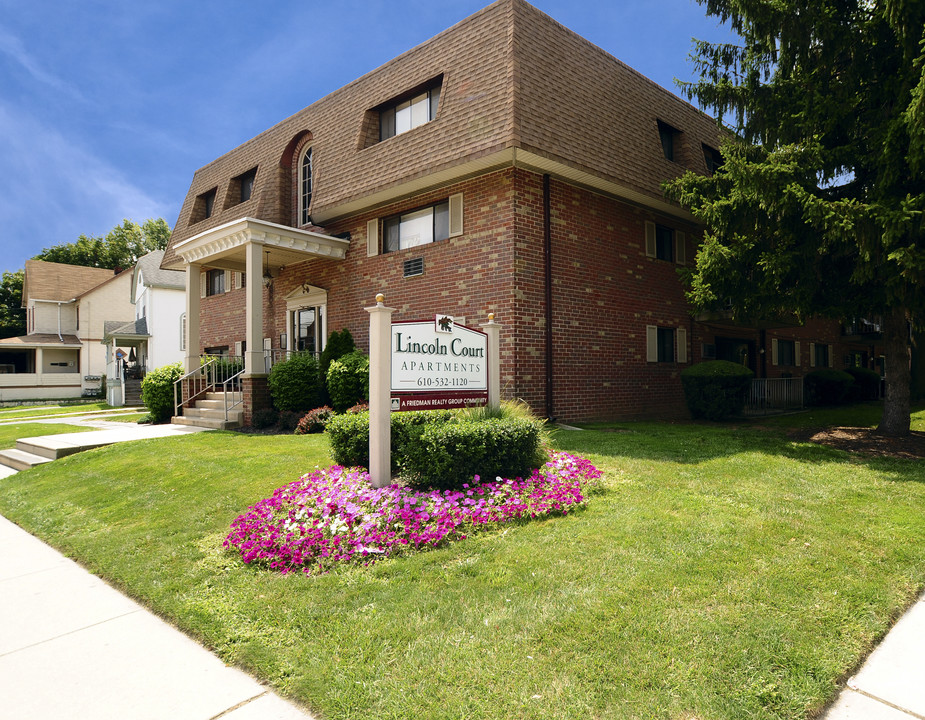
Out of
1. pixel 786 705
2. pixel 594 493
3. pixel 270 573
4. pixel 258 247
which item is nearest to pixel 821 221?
pixel 594 493

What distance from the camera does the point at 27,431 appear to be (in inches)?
555

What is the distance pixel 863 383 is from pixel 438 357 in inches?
918

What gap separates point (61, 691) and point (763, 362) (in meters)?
20.3

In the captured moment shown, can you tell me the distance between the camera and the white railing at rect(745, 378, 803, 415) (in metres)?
15.8

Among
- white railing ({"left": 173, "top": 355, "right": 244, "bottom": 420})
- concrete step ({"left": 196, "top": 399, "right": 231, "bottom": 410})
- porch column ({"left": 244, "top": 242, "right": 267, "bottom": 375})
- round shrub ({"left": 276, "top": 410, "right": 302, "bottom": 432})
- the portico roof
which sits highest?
the portico roof

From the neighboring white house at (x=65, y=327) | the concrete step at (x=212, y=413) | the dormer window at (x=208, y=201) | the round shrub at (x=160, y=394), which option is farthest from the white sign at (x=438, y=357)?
the neighboring white house at (x=65, y=327)

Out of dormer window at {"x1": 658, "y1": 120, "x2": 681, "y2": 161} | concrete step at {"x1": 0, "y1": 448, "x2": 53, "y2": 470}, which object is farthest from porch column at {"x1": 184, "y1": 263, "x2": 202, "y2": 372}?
dormer window at {"x1": 658, "y1": 120, "x2": 681, "y2": 161}

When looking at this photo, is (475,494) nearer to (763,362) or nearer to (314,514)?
(314,514)

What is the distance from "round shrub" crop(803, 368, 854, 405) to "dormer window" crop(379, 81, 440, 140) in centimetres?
1564

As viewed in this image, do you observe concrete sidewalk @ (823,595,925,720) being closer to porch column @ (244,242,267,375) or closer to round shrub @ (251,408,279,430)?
round shrub @ (251,408,279,430)

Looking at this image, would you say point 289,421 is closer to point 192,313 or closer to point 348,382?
point 348,382

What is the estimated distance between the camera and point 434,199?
40.9ft

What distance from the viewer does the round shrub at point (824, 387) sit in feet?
64.0

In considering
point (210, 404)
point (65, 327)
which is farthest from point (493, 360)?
point (65, 327)
